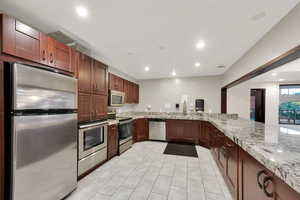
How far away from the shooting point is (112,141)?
3072 mm

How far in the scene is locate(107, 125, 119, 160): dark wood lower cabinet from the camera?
296 centimetres

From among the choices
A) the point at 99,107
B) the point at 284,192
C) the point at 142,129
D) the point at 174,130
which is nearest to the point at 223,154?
the point at 284,192

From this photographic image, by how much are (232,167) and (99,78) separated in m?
2.77

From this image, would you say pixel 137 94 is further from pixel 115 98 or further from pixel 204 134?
pixel 204 134

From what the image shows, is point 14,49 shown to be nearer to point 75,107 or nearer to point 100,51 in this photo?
point 75,107

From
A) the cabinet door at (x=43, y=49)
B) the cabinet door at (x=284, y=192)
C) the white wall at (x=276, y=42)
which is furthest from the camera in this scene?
the cabinet door at (x=43, y=49)

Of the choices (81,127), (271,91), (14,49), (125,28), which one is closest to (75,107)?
(81,127)

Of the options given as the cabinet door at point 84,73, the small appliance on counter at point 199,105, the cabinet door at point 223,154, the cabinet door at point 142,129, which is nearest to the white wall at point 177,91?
the small appliance on counter at point 199,105

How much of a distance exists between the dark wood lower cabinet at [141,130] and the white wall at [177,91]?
1139 mm

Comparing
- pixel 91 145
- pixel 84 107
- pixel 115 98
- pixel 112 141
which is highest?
pixel 115 98

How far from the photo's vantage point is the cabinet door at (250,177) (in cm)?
105

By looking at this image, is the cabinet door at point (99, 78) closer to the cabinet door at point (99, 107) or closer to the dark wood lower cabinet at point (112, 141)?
the cabinet door at point (99, 107)

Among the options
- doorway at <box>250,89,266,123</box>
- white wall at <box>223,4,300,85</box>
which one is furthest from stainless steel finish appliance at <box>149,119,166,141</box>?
doorway at <box>250,89,266,123</box>

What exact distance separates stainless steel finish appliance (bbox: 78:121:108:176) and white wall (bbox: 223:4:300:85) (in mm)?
3031
